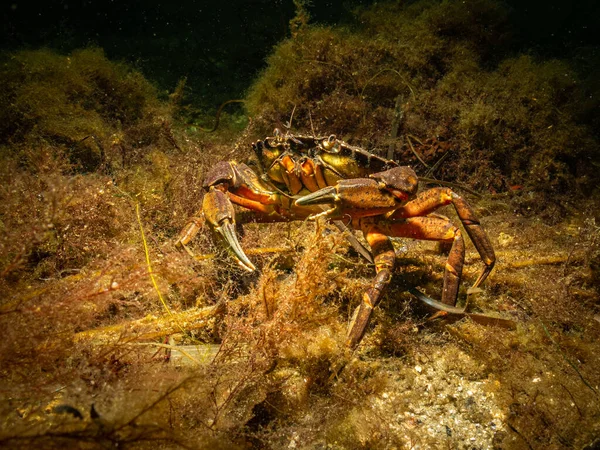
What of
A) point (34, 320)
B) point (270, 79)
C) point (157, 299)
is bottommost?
point (157, 299)

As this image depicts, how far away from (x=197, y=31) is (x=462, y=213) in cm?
1460

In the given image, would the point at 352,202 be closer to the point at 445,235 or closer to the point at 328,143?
the point at 328,143

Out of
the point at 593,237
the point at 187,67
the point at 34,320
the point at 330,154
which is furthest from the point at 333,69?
the point at 187,67

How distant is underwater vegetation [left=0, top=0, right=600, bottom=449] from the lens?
2.22 meters

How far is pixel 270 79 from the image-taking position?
20.9ft

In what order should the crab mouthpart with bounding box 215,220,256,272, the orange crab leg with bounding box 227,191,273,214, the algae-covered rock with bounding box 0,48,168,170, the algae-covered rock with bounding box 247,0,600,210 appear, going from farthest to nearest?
the algae-covered rock with bounding box 247,0,600,210
the algae-covered rock with bounding box 0,48,168,170
the orange crab leg with bounding box 227,191,273,214
the crab mouthpart with bounding box 215,220,256,272

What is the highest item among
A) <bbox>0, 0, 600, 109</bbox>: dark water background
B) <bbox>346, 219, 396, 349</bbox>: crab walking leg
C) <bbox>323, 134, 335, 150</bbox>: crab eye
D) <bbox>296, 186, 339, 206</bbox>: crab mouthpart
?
<bbox>0, 0, 600, 109</bbox>: dark water background

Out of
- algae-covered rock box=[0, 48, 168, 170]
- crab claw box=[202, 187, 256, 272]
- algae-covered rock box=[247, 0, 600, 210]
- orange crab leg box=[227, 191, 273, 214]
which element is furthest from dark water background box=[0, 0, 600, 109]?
crab claw box=[202, 187, 256, 272]

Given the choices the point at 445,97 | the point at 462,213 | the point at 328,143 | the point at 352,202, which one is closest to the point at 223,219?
the point at 352,202

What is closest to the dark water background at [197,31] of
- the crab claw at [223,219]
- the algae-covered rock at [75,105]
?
the algae-covered rock at [75,105]

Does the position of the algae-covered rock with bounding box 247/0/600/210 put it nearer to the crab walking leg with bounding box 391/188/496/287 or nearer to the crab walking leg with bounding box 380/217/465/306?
the crab walking leg with bounding box 391/188/496/287

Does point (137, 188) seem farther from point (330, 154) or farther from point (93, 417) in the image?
point (93, 417)

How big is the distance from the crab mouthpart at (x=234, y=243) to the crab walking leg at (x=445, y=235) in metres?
1.73

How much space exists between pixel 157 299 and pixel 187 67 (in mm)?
10856
